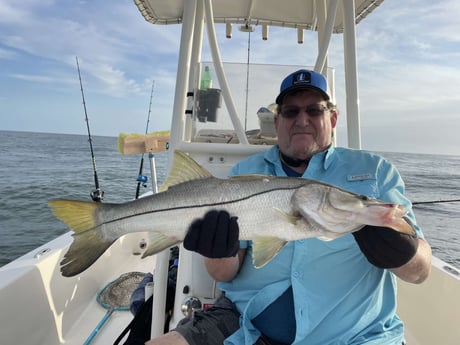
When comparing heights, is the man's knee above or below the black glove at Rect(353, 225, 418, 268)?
below

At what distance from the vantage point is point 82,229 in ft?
5.78

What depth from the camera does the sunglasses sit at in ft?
8.14

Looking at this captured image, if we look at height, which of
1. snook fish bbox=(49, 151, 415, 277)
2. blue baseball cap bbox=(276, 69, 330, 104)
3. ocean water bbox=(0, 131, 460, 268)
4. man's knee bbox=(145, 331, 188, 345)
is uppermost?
blue baseball cap bbox=(276, 69, 330, 104)

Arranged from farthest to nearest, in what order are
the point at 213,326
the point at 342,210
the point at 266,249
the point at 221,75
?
1. the point at 221,75
2. the point at 213,326
3. the point at 266,249
4. the point at 342,210

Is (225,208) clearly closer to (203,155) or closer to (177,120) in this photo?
(203,155)

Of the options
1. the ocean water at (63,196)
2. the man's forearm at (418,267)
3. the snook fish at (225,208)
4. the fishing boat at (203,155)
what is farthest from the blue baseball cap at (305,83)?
the ocean water at (63,196)

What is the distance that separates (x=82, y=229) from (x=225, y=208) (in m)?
0.77

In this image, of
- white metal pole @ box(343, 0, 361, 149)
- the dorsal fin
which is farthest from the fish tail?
white metal pole @ box(343, 0, 361, 149)

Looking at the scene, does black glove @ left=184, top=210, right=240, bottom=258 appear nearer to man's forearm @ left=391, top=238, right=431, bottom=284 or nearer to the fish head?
the fish head

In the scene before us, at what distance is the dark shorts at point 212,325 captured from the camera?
212cm

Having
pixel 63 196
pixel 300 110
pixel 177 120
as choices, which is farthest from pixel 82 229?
pixel 63 196

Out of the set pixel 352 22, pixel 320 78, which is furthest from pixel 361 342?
pixel 352 22

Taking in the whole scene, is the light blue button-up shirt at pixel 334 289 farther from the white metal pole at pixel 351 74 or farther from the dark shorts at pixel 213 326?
the white metal pole at pixel 351 74

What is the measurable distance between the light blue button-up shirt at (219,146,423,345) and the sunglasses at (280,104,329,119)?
21.9 inches
